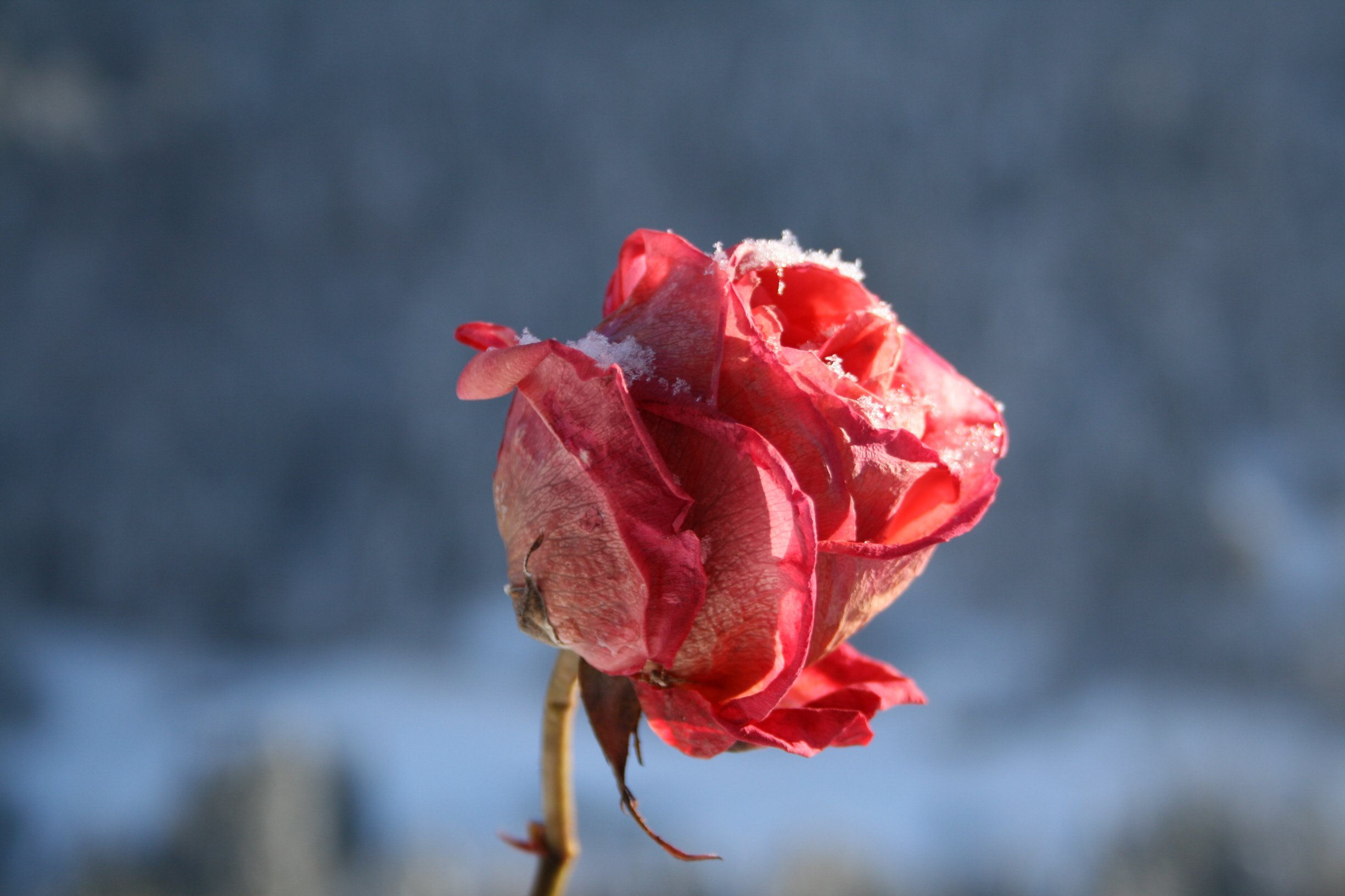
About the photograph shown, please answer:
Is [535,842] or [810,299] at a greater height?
[810,299]

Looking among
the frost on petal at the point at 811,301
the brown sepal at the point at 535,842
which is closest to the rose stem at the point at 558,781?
the brown sepal at the point at 535,842

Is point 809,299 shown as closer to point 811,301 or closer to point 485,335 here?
point 811,301

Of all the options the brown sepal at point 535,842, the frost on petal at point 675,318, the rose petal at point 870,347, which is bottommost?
the brown sepal at point 535,842

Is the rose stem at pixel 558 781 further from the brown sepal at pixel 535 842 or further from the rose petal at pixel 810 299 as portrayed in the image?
the rose petal at pixel 810 299

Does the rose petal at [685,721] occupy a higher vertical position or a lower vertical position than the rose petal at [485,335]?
lower

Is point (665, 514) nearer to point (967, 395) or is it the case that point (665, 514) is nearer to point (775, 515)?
point (775, 515)

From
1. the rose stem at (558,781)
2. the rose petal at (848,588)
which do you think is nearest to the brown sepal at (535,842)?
the rose stem at (558,781)

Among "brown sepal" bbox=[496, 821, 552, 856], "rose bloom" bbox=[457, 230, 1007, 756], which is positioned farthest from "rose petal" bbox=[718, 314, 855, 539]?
"brown sepal" bbox=[496, 821, 552, 856]

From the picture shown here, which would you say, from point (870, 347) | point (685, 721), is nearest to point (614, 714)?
point (685, 721)
